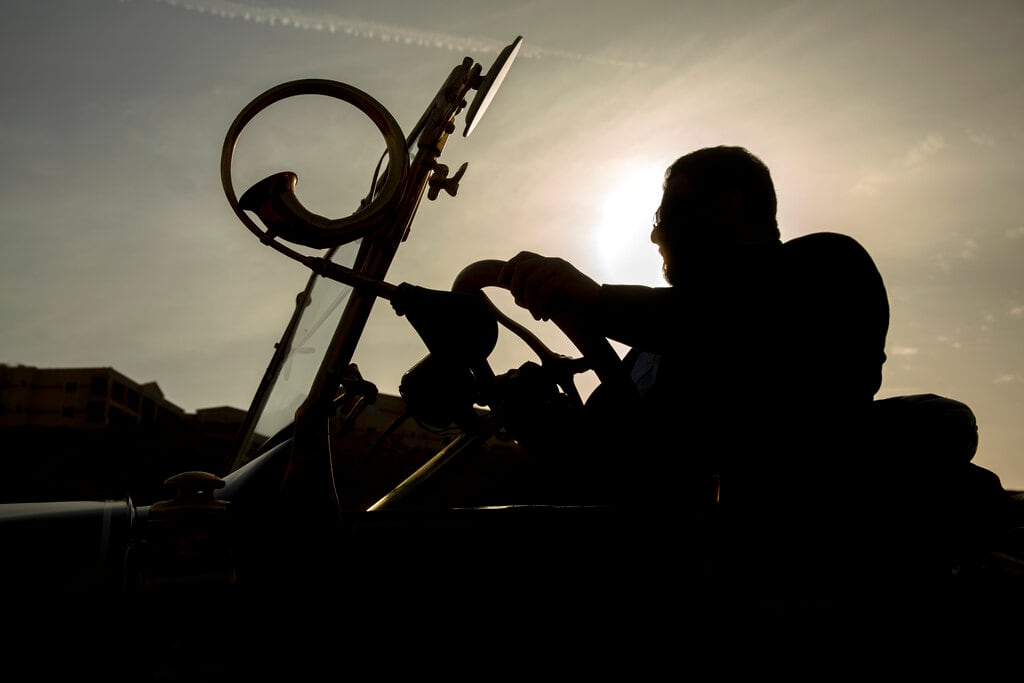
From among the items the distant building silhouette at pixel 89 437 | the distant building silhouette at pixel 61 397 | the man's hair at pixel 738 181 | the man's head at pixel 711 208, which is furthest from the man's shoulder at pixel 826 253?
the distant building silhouette at pixel 61 397

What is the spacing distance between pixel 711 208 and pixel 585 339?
0.65m

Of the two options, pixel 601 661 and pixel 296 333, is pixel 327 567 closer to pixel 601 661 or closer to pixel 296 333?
pixel 601 661

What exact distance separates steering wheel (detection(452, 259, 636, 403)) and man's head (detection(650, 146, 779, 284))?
46 centimetres

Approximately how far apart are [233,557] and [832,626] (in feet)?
2.83

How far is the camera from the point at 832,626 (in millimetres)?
1040

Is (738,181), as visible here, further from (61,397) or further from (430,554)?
(61,397)

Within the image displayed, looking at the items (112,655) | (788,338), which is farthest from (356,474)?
(788,338)

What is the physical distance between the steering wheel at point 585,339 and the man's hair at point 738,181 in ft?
2.19

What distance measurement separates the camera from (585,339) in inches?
50.5

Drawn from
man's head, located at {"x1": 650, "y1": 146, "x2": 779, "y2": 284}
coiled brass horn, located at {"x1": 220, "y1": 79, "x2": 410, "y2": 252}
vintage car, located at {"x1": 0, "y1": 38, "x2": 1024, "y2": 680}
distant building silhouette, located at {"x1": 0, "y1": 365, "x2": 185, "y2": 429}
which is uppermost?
distant building silhouette, located at {"x1": 0, "y1": 365, "x2": 185, "y2": 429}

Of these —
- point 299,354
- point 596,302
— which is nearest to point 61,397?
point 299,354

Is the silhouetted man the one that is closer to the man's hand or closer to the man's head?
the man's hand

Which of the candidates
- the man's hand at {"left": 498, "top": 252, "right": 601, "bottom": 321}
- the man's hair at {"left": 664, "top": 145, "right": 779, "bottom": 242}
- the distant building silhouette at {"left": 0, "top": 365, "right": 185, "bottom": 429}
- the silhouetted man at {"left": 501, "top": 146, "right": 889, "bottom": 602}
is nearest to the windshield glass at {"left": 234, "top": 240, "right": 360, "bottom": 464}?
the man's hand at {"left": 498, "top": 252, "right": 601, "bottom": 321}

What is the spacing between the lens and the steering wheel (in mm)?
1266
